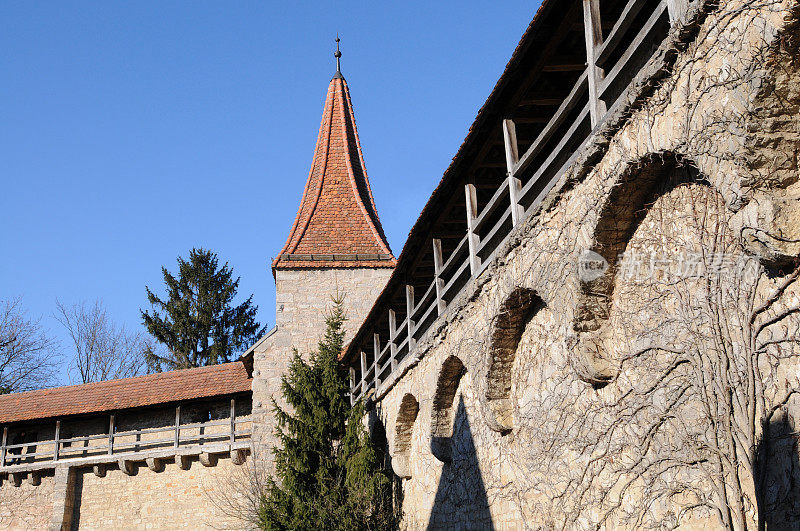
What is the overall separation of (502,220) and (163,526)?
13.9 metres

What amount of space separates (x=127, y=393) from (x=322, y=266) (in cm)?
576

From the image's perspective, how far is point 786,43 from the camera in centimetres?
379

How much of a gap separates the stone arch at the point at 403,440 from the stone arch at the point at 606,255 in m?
5.98

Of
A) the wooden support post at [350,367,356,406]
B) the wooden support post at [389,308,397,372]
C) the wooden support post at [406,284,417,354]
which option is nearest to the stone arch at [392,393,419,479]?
the wooden support post at [389,308,397,372]

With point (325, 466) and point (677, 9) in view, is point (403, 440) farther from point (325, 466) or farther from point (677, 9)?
point (677, 9)

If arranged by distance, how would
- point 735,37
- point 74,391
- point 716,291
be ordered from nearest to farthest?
point 735,37
point 716,291
point 74,391

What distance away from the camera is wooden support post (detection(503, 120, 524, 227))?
7.21m

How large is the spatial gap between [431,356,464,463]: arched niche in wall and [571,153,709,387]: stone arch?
354 centimetres

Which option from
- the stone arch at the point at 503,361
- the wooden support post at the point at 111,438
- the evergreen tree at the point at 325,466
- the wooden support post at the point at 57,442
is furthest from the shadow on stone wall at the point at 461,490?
the wooden support post at the point at 57,442

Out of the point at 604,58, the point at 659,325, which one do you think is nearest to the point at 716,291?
the point at 659,325

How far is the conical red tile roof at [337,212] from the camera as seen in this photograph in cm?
1952

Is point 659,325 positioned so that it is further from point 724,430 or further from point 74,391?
point 74,391

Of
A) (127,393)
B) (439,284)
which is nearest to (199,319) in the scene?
(127,393)

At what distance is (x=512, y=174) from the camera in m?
7.25
